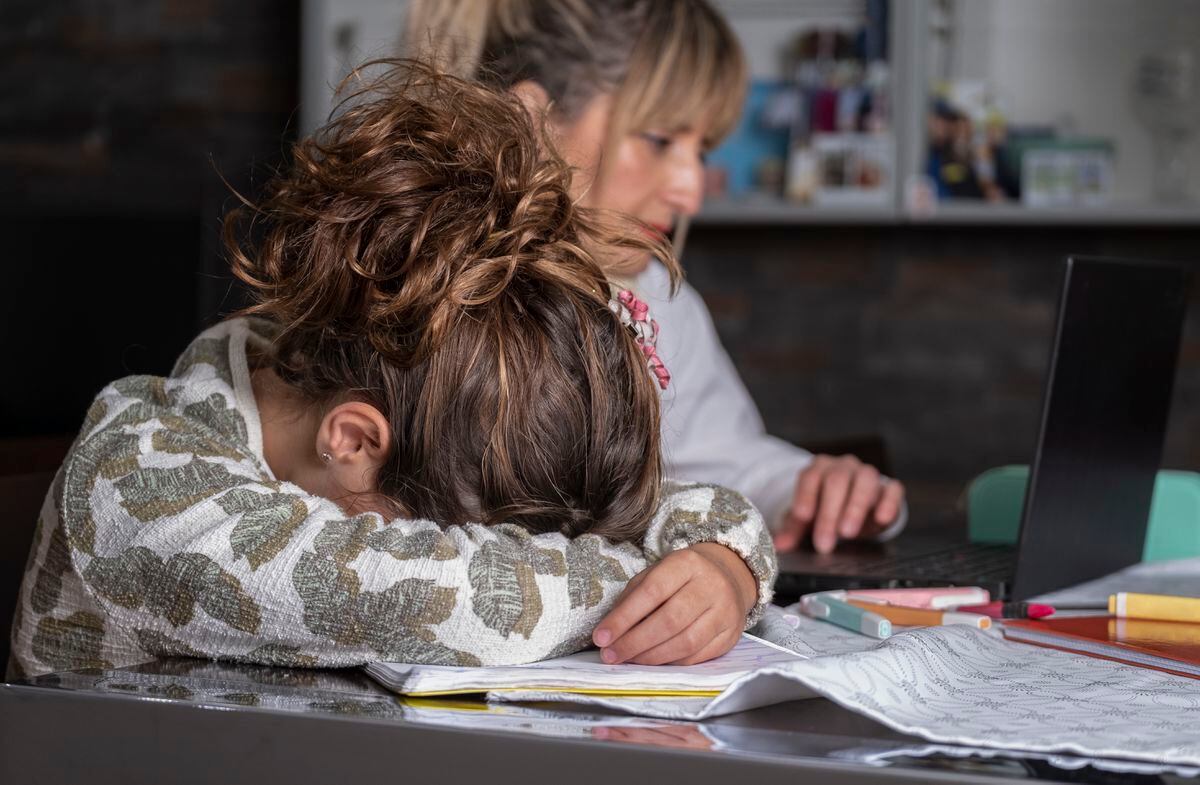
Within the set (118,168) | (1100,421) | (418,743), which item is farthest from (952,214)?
(418,743)

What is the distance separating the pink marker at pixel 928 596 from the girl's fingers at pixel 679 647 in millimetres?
231

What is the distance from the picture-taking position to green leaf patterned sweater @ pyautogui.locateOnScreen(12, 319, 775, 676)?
668 millimetres

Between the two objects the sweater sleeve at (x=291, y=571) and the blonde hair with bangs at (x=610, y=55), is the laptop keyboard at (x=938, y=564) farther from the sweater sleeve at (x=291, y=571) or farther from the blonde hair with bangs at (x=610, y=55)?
the blonde hair with bangs at (x=610, y=55)

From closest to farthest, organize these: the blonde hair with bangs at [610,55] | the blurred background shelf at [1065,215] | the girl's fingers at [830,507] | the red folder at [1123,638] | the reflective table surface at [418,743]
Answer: the reflective table surface at [418,743]
the red folder at [1123,638]
the girl's fingers at [830,507]
the blonde hair with bangs at [610,55]
the blurred background shelf at [1065,215]

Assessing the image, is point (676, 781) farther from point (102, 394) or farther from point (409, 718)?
point (102, 394)

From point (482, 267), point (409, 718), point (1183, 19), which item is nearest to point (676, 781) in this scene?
point (409, 718)

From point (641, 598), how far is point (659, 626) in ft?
0.06

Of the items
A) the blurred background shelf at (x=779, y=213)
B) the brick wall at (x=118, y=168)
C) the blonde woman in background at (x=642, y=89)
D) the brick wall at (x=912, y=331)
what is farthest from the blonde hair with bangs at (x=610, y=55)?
the brick wall at (x=912, y=331)

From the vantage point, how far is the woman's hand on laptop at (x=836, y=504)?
124cm

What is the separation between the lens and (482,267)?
2.47 ft

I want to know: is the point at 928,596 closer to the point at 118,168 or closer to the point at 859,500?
the point at 859,500

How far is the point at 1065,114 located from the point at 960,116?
0.88ft

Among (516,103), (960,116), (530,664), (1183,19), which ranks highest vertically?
(1183,19)

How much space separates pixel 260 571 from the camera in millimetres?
670
